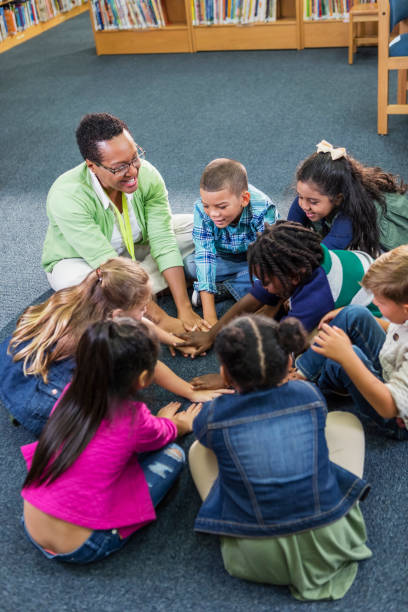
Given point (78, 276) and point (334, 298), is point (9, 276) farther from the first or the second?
point (334, 298)

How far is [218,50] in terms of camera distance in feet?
16.8

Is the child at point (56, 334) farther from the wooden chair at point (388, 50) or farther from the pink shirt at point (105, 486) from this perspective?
the wooden chair at point (388, 50)

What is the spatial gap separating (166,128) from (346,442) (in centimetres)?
282

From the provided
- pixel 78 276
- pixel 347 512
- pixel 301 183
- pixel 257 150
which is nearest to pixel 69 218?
pixel 78 276

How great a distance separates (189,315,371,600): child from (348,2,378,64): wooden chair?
3606mm

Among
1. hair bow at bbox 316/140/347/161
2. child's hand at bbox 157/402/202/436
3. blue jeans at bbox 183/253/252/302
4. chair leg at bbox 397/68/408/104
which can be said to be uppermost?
hair bow at bbox 316/140/347/161

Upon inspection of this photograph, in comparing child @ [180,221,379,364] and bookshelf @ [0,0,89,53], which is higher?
bookshelf @ [0,0,89,53]

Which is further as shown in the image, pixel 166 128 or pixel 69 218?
pixel 166 128

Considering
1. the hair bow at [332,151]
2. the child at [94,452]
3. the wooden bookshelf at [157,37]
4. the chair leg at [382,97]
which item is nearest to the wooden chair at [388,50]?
the chair leg at [382,97]

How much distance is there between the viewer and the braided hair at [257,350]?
1188 mm

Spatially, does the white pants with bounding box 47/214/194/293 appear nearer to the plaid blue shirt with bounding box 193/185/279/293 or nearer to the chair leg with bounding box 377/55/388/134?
the plaid blue shirt with bounding box 193/185/279/293

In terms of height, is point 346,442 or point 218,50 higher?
point 218,50

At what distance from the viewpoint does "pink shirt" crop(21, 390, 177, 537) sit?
128cm

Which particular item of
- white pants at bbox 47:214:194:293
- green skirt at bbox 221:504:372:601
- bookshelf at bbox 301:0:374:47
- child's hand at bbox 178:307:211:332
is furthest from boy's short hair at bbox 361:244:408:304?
bookshelf at bbox 301:0:374:47
